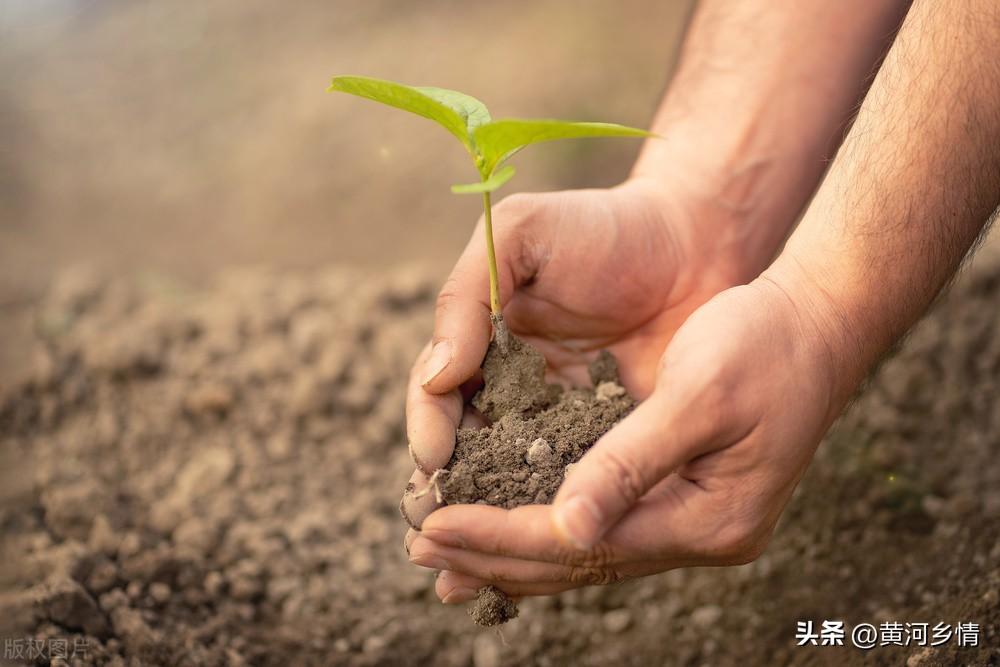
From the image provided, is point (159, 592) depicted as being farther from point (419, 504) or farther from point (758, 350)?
point (758, 350)

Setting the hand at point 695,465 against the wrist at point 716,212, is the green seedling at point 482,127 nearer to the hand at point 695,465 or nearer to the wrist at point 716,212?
the hand at point 695,465

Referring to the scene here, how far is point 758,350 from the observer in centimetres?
131

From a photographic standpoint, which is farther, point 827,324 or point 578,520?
point 827,324

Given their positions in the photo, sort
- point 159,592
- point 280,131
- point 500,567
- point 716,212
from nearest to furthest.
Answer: point 500,567 → point 159,592 → point 716,212 → point 280,131

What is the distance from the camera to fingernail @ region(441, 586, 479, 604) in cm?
142

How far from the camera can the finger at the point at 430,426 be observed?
1.40 meters

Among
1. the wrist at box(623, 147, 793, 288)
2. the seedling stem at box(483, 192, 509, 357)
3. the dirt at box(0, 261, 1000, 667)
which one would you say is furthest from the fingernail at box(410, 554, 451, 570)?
the wrist at box(623, 147, 793, 288)

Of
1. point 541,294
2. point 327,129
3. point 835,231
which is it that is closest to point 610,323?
point 541,294

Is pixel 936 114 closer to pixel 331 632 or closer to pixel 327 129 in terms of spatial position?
pixel 331 632

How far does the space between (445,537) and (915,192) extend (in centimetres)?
95

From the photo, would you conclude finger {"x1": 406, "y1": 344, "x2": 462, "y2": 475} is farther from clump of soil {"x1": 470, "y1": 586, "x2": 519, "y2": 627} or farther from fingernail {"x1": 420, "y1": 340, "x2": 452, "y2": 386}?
clump of soil {"x1": 470, "y1": 586, "x2": 519, "y2": 627}

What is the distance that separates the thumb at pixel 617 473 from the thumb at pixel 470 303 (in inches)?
13.8

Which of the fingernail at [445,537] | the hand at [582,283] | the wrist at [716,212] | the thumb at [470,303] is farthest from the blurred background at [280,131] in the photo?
the fingernail at [445,537]

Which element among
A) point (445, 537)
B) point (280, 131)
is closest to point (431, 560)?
point (445, 537)
